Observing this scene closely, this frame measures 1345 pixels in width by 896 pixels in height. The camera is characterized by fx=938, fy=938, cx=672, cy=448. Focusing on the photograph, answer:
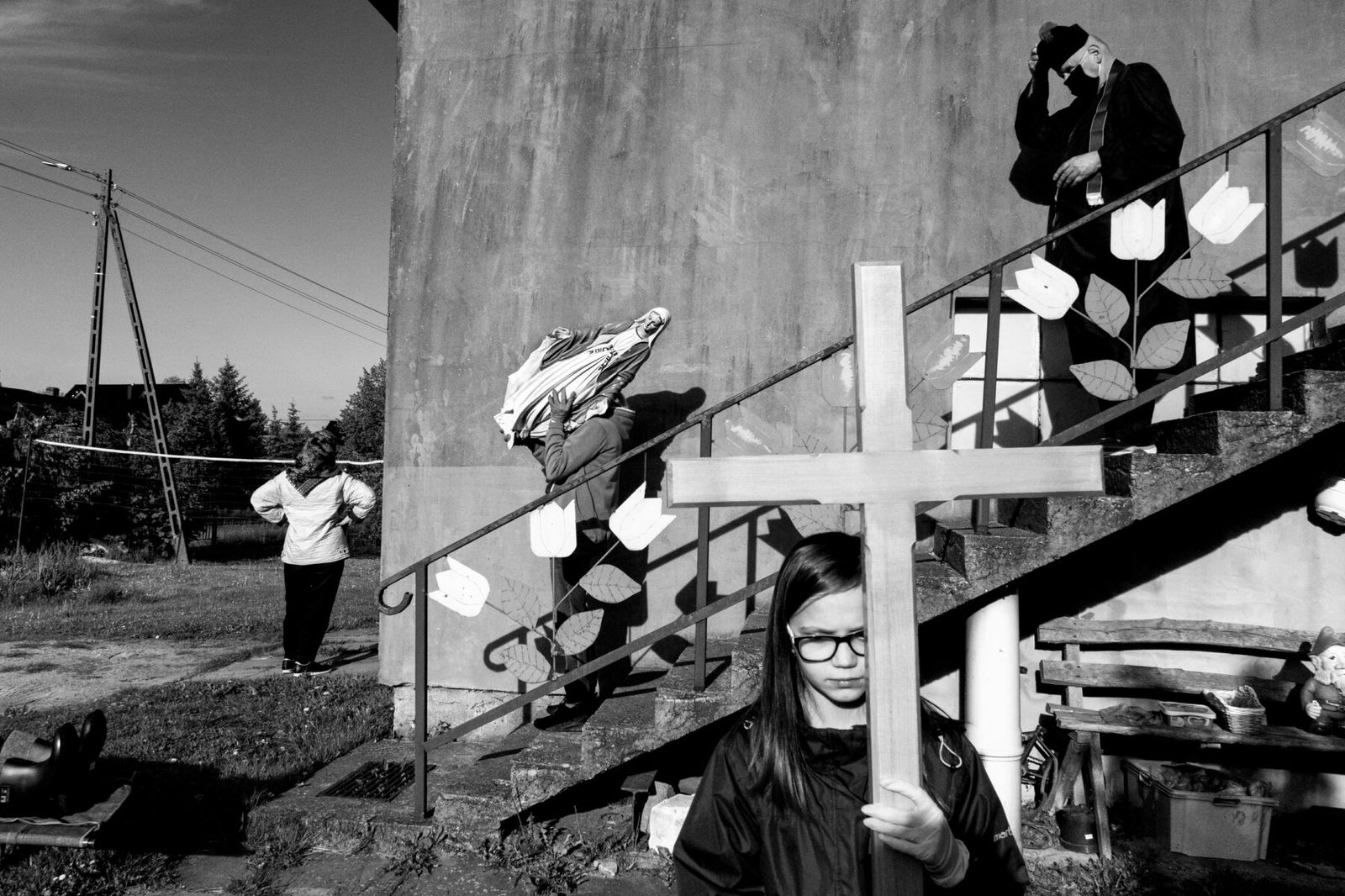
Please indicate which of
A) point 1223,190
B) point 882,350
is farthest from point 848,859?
point 1223,190

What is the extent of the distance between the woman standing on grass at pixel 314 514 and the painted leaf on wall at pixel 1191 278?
5.79 meters

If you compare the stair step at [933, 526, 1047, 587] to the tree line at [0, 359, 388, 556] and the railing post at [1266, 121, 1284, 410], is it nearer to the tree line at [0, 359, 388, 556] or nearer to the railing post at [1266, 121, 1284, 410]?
the railing post at [1266, 121, 1284, 410]

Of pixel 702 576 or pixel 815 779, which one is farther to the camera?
pixel 702 576

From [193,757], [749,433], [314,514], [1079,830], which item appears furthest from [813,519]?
[314,514]

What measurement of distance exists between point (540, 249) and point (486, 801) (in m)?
3.54

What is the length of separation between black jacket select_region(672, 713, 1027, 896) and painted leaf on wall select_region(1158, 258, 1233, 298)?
10.2ft

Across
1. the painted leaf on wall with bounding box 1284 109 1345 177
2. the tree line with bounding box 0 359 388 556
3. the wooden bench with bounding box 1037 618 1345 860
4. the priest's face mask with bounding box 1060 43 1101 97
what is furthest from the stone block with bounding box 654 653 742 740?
the tree line with bounding box 0 359 388 556

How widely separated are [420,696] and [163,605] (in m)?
8.57

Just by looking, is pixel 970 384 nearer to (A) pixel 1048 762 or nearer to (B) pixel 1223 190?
(B) pixel 1223 190

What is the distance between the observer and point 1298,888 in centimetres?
402

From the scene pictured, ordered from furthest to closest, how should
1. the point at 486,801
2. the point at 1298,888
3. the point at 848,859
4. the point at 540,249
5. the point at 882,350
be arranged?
1. the point at 540,249
2. the point at 486,801
3. the point at 1298,888
4. the point at 848,859
5. the point at 882,350

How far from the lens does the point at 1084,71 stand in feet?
16.7

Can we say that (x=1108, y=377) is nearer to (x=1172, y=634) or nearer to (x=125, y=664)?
(x=1172, y=634)

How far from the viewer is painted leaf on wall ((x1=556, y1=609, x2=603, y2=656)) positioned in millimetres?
4555
